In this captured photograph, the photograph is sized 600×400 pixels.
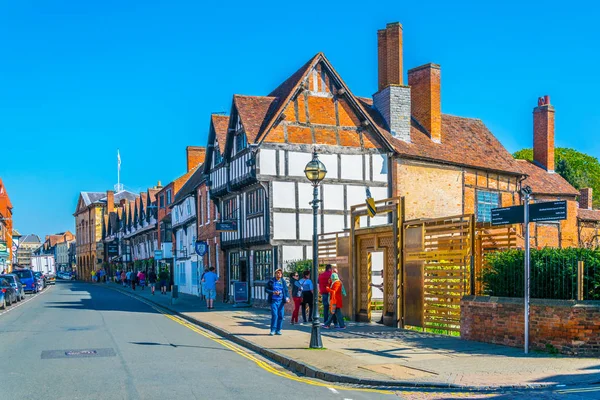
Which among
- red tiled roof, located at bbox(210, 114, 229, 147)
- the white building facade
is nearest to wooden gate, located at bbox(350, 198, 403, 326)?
the white building facade

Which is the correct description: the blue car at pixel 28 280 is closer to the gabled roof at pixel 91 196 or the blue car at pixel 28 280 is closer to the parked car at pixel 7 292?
the parked car at pixel 7 292

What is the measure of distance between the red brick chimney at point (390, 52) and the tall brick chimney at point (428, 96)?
129 cm

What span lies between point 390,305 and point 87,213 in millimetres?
88558

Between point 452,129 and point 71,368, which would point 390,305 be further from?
point 452,129

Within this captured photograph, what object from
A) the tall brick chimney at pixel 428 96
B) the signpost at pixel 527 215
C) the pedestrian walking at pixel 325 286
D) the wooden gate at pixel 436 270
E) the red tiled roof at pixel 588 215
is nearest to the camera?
the signpost at pixel 527 215

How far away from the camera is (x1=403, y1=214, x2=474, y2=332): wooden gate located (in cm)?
1522

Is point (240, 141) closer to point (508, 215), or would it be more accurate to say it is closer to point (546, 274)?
point (508, 215)

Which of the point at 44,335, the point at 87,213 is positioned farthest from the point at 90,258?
the point at 44,335

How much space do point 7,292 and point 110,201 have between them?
63763mm

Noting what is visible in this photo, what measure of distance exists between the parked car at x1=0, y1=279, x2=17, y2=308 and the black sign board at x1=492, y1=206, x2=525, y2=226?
23.4 metres

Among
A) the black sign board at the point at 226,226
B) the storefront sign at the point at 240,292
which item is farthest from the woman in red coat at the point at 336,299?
the black sign board at the point at 226,226

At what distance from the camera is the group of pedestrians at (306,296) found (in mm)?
16397

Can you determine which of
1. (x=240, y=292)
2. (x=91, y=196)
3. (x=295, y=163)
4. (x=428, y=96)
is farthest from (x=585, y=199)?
(x=91, y=196)

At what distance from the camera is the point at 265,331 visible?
17.7 metres
